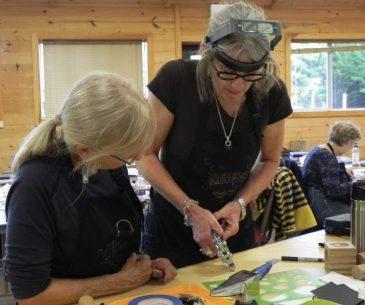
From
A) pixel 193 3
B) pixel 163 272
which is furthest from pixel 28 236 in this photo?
pixel 193 3

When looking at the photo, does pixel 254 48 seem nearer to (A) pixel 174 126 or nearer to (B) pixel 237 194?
(A) pixel 174 126

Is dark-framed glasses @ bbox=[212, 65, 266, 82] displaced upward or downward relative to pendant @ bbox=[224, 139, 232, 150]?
upward

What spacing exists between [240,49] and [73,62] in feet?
14.8

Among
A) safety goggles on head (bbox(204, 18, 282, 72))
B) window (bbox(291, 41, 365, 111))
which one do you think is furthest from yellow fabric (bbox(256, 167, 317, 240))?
window (bbox(291, 41, 365, 111))

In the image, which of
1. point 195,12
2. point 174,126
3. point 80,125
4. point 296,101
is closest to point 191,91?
point 174,126

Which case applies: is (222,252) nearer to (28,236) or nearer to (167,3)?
(28,236)

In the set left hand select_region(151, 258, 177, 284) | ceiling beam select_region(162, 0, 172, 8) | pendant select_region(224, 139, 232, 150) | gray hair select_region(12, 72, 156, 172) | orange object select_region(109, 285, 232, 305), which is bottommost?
orange object select_region(109, 285, 232, 305)

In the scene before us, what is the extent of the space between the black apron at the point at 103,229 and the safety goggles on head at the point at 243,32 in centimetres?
50

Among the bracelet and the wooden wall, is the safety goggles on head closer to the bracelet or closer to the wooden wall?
the bracelet

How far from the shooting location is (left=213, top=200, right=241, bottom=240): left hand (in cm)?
144

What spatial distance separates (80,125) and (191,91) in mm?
583

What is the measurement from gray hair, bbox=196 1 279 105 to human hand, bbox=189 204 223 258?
0.40 m

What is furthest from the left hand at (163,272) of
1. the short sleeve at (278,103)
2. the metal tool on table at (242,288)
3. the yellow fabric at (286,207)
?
the yellow fabric at (286,207)

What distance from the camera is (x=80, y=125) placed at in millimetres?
1054
